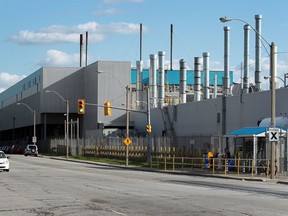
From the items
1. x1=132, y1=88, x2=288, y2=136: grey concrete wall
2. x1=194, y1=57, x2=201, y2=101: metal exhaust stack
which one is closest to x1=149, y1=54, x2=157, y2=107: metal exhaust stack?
x1=132, y1=88, x2=288, y2=136: grey concrete wall

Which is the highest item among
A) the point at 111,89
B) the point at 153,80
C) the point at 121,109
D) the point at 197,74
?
the point at 153,80

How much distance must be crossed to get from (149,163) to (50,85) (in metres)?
55.1

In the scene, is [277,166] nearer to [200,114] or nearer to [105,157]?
[200,114]

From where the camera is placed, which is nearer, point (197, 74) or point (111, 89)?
point (197, 74)

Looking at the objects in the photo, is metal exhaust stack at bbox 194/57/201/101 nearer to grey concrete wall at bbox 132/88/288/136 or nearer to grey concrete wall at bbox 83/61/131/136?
grey concrete wall at bbox 132/88/288/136

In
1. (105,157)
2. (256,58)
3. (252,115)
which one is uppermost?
(256,58)

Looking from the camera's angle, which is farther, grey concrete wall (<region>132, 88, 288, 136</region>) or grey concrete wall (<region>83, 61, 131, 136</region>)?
grey concrete wall (<region>83, 61, 131, 136</region>)

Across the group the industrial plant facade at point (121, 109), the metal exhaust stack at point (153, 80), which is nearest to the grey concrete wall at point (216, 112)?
the industrial plant facade at point (121, 109)

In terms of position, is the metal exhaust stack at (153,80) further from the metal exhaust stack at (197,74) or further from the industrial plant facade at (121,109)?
the metal exhaust stack at (197,74)

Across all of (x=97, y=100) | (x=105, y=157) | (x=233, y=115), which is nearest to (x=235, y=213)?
(x=233, y=115)

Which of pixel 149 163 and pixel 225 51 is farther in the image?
pixel 225 51

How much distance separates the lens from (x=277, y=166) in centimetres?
3694

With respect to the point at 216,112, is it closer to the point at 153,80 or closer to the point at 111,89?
the point at 153,80

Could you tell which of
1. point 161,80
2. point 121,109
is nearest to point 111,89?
point 161,80
